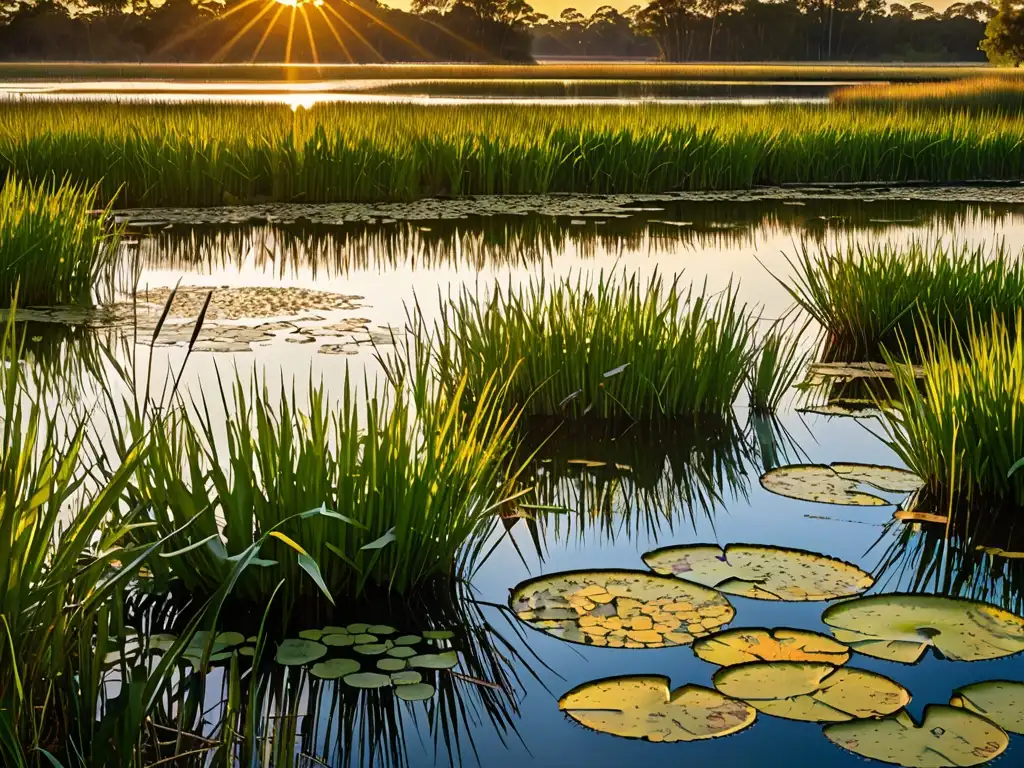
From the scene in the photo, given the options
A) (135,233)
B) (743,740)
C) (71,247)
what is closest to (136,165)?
(135,233)

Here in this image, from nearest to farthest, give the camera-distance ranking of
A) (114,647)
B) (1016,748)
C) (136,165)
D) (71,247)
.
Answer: (1016,748) < (114,647) < (71,247) < (136,165)

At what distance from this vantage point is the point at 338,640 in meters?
3.21

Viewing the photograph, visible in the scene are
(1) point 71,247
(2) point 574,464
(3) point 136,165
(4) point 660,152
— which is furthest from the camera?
(4) point 660,152

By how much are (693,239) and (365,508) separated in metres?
8.82

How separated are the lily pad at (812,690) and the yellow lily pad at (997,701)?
14 centimetres

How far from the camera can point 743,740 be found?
2752mm

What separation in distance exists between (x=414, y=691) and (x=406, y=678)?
6cm

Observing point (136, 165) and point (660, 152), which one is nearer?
point (136, 165)

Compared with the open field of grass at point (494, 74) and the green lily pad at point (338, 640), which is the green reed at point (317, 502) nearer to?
the green lily pad at point (338, 640)

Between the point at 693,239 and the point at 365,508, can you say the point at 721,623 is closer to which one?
the point at 365,508

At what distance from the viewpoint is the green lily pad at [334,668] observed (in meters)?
3.02

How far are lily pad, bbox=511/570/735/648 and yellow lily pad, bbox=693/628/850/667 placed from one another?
6 cm

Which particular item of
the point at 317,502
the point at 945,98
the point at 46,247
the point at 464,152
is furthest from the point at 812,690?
the point at 945,98

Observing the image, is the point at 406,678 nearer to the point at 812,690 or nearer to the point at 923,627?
the point at 812,690
